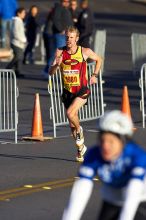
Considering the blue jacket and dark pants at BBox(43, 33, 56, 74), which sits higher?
the blue jacket

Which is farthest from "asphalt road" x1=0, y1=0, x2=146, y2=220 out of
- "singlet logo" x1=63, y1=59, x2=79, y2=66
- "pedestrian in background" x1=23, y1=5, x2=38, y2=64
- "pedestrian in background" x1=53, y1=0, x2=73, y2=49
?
"singlet logo" x1=63, y1=59, x2=79, y2=66

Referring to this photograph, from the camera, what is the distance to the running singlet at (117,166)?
617cm

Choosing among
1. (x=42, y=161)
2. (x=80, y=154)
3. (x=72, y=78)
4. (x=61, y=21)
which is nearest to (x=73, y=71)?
(x=72, y=78)

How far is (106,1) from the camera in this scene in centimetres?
5556

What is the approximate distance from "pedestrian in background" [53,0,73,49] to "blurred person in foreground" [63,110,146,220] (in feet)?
61.6

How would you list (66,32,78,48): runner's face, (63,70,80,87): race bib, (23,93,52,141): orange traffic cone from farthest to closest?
1. (23,93,52,141): orange traffic cone
2. (63,70,80,87): race bib
3. (66,32,78,48): runner's face

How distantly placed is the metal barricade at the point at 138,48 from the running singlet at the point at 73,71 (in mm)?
12736

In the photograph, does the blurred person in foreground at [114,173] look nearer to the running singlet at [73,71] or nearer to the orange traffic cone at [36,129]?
the running singlet at [73,71]

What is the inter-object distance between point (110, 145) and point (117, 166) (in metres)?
0.29

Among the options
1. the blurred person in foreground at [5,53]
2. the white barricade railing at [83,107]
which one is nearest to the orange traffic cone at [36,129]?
→ the white barricade railing at [83,107]

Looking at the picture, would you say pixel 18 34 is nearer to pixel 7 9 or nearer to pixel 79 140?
pixel 7 9

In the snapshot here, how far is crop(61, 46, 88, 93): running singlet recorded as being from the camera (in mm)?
13758

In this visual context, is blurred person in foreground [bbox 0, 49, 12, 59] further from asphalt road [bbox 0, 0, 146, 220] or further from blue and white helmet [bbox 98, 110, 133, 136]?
blue and white helmet [bbox 98, 110, 133, 136]

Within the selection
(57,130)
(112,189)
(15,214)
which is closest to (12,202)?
(15,214)
